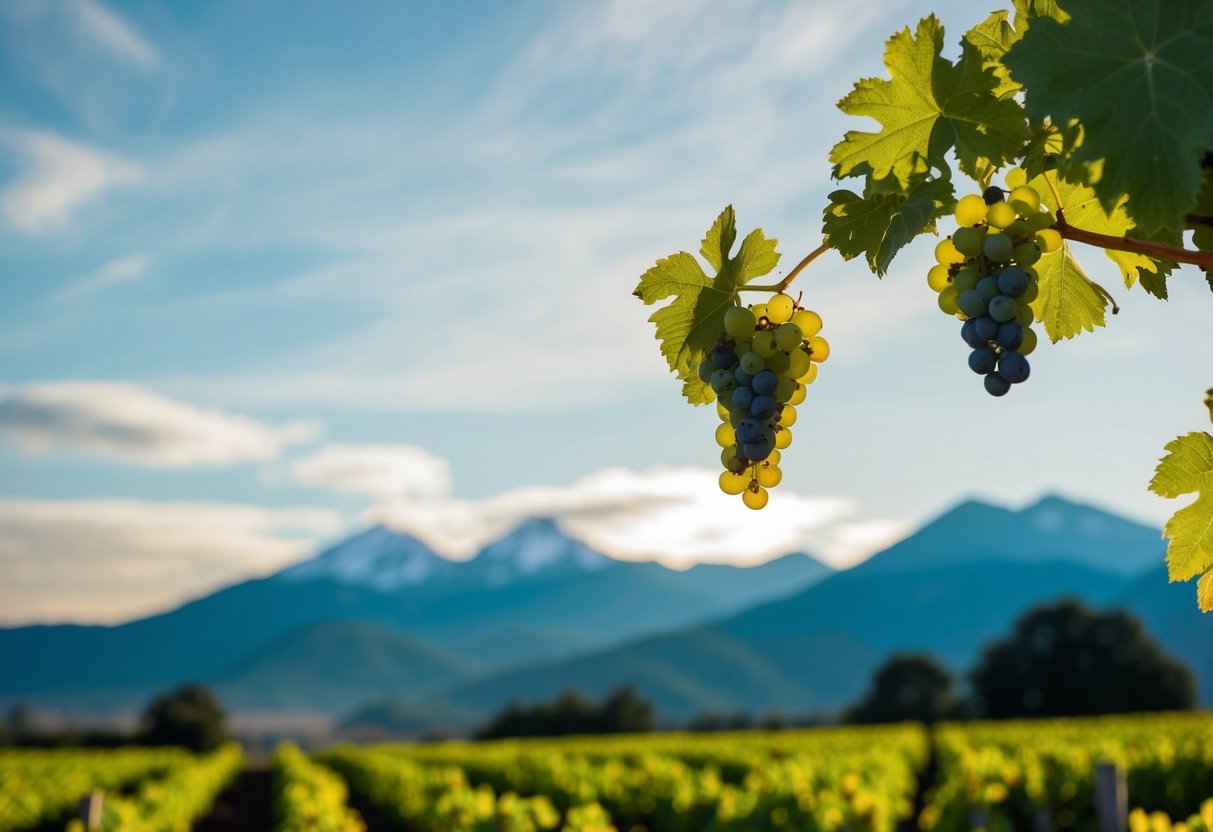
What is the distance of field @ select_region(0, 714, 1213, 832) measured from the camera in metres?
8.02

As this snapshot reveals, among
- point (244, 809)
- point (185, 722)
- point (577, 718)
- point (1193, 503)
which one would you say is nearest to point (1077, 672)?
point (577, 718)

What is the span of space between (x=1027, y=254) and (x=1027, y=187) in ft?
0.35

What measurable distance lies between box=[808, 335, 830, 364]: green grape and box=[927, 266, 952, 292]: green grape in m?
0.17

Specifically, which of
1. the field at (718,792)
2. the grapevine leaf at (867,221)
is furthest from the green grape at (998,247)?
the field at (718,792)

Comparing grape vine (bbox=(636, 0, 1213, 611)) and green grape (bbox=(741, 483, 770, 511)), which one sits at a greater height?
grape vine (bbox=(636, 0, 1213, 611))

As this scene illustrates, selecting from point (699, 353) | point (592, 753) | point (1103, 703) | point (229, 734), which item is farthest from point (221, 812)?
point (1103, 703)

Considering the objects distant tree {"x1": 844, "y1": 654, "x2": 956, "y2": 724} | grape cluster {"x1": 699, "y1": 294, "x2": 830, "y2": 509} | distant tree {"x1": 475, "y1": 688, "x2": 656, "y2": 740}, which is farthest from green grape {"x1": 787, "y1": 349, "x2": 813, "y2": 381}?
distant tree {"x1": 475, "y1": 688, "x2": 656, "y2": 740}

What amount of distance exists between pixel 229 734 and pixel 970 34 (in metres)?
51.6

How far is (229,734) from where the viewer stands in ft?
158

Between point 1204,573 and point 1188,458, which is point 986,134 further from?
point 1204,573

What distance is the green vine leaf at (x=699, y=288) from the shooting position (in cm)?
154

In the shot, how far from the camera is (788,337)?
1.52m

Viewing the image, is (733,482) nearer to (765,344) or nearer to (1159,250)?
(765,344)

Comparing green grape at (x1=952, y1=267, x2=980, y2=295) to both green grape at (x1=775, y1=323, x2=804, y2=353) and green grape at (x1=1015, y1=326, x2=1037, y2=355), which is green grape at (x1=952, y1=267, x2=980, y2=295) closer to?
green grape at (x1=1015, y1=326, x2=1037, y2=355)
